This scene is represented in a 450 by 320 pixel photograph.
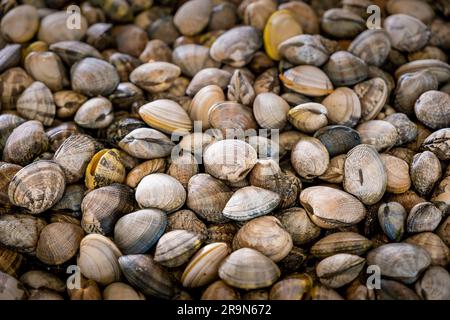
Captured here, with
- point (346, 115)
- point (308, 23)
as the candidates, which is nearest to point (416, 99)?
point (346, 115)

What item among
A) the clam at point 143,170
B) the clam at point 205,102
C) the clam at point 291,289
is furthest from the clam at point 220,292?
the clam at point 205,102

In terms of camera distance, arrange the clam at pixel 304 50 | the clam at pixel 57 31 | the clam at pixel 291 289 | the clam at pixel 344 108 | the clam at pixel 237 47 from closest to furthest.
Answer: the clam at pixel 291 289 < the clam at pixel 344 108 < the clam at pixel 304 50 < the clam at pixel 237 47 < the clam at pixel 57 31

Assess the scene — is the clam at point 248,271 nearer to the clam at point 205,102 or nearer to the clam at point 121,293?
the clam at point 121,293

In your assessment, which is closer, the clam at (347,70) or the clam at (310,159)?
the clam at (310,159)

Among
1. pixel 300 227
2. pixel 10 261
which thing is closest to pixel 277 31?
pixel 300 227

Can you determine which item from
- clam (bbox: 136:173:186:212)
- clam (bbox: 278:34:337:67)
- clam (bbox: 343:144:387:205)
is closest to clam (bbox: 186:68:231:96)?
clam (bbox: 278:34:337:67)

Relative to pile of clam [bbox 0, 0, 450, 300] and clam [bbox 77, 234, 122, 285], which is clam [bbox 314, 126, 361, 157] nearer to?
pile of clam [bbox 0, 0, 450, 300]

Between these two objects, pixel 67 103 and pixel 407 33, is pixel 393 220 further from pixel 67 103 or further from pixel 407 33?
pixel 67 103
